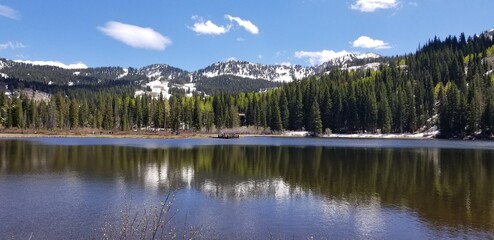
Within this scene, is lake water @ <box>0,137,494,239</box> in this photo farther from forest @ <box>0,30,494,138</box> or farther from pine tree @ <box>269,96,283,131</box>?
pine tree @ <box>269,96,283,131</box>

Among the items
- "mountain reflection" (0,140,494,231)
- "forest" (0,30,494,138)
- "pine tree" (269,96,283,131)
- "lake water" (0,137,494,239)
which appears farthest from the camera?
"pine tree" (269,96,283,131)

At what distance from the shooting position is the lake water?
73.7ft

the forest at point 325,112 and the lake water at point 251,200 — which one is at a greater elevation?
the forest at point 325,112

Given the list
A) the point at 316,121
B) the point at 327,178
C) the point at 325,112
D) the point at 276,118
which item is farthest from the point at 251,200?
the point at 276,118

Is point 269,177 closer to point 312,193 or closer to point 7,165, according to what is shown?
point 312,193

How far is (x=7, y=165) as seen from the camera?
50.8m

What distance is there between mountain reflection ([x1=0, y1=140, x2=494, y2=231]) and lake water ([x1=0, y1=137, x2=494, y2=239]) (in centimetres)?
10

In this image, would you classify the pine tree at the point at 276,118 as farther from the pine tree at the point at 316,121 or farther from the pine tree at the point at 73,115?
the pine tree at the point at 73,115

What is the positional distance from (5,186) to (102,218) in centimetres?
1654

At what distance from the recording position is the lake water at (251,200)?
73.7 feet

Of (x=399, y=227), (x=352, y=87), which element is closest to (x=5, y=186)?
(x=399, y=227)

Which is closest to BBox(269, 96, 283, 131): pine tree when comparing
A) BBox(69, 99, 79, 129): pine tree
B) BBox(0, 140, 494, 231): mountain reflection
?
BBox(69, 99, 79, 129): pine tree

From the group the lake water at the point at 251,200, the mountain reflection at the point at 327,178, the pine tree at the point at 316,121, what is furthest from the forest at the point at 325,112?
the lake water at the point at 251,200

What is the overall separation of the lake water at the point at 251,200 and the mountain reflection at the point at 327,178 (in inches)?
4.0
